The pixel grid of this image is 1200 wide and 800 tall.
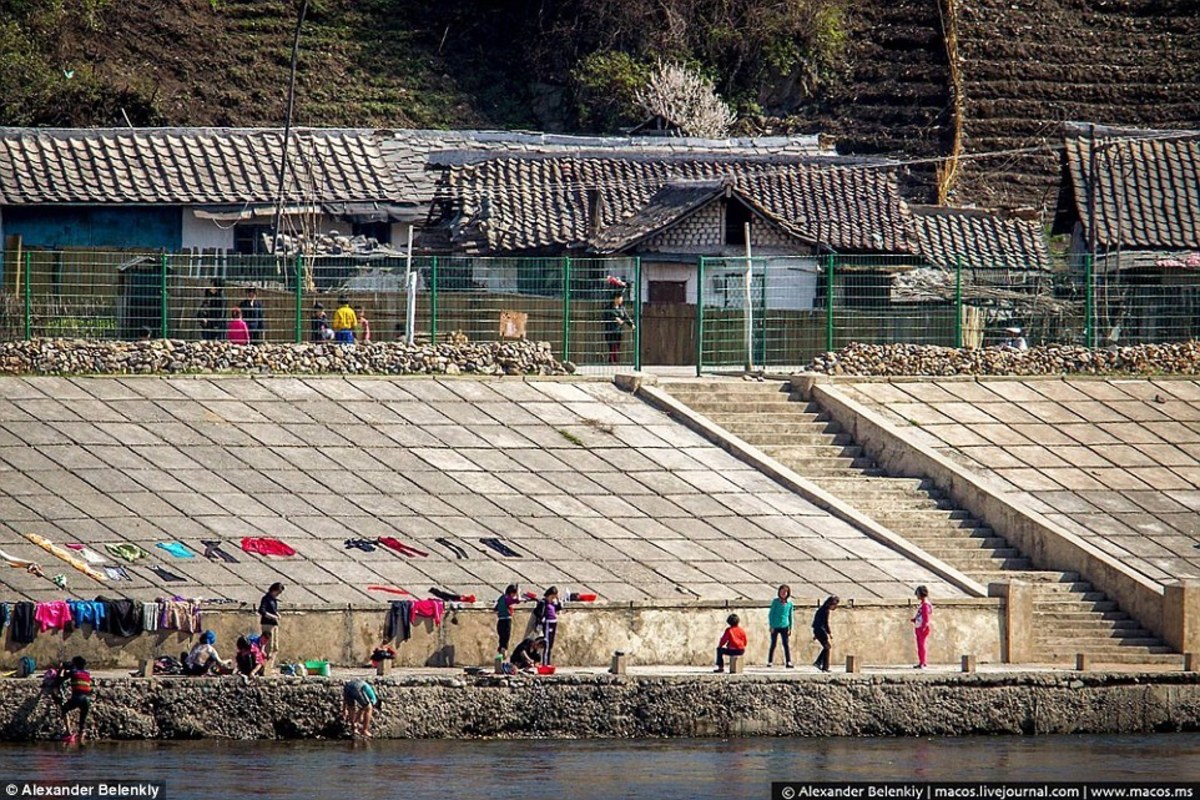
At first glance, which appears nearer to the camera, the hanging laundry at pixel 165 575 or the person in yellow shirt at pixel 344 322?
the hanging laundry at pixel 165 575

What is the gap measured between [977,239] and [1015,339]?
6553mm

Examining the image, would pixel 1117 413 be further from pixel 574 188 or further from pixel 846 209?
pixel 574 188

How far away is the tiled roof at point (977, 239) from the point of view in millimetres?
43188

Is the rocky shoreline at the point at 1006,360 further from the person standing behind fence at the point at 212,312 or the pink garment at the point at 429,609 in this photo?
the pink garment at the point at 429,609

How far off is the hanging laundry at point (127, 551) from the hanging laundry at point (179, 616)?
1.70 meters

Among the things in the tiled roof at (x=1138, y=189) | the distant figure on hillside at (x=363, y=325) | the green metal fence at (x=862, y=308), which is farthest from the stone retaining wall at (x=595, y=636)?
the tiled roof at (x=1138, y=189)

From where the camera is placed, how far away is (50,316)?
110ft

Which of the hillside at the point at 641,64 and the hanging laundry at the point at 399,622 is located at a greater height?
the hillside at the point at 641,64

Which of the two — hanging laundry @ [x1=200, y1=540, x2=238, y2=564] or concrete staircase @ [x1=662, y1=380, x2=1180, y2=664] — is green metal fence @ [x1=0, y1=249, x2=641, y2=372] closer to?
concrete staircase @ [x1=662, y1=380, x2=1180, y2=664]

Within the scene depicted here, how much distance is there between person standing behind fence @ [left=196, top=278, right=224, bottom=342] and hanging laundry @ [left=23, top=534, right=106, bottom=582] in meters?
7.17

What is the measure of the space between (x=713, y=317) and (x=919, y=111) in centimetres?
2023

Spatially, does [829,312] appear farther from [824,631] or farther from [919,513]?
[824,631]

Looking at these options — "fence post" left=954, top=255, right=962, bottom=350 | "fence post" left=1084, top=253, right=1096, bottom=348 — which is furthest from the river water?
"fence post" left=1084, top=253, right=1096, bottom=348

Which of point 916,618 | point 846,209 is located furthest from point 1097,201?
point 916,618
